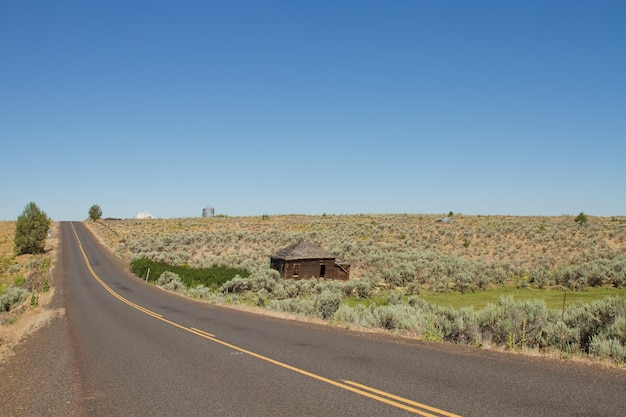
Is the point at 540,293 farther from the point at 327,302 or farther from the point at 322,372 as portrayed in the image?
the point at 322,372

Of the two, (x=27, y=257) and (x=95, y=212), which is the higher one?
(x=95, y=212)

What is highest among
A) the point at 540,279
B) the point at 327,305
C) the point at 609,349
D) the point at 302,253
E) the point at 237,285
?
the point at 302,253

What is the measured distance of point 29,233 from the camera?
67.2 meters

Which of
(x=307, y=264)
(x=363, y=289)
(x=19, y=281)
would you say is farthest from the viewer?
(x=19, y=281)

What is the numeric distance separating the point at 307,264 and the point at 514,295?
687 inches

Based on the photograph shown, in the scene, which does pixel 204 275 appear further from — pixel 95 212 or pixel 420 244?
pixel 95 212

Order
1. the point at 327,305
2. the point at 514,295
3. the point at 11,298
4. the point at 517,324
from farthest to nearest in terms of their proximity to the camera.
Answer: the point at 514,295, the point at 11,298, the point at 327,305, the point at 517,324

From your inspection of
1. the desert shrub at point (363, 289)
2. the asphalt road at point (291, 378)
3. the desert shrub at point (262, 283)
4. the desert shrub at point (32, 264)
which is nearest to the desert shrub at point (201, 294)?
the desert shrub at point (262, 283)

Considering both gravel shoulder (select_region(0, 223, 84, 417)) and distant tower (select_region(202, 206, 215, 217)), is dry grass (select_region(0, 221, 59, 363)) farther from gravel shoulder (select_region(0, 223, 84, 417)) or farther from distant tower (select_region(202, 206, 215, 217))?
distant tower (select_region(202, 206, 215, 217))

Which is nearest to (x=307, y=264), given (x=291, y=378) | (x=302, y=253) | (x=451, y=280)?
(x=302, y=253)

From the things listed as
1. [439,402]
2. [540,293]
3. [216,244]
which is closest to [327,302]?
[439,402]

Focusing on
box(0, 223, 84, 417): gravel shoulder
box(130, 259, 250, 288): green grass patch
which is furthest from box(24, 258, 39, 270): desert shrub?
box(0, 223, 84, 417): gravel shoulder

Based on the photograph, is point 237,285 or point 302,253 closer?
point 237,285

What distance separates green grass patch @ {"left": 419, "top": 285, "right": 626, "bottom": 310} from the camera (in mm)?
26547
